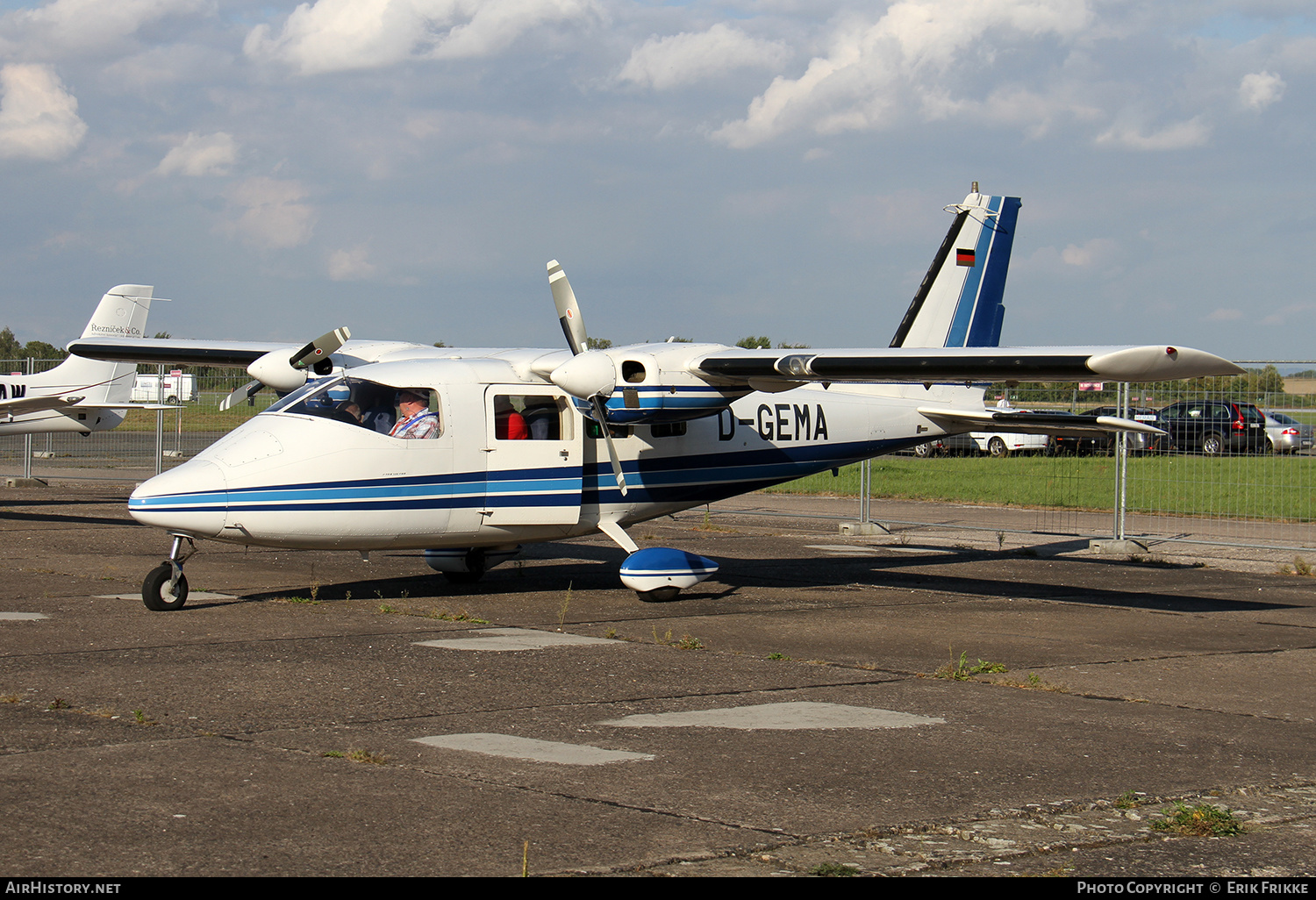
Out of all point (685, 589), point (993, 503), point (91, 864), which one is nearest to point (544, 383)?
point (685, 589)

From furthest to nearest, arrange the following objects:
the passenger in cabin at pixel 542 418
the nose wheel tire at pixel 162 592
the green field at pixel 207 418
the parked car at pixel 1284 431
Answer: the green field at pixel 207 418 < the parked car at pixel 1284 431 < the passenger in cabin at pixel 542 418 < the nose wheel tire at pixel 162 592

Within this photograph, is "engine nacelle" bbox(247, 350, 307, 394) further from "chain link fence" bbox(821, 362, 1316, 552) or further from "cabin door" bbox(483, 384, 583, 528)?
"chain link fence" bbox(821, 362, 1316, 552)

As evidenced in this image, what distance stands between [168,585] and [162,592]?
0.08m

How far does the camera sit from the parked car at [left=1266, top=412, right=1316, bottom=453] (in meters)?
17.7

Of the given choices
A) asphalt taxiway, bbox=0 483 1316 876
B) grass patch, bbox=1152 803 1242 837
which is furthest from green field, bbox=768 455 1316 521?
grass patch, bbox=1152 803 1242 837

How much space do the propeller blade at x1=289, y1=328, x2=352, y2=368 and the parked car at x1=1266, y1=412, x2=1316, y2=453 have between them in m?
12.8

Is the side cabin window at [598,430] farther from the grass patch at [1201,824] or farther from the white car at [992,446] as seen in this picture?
the white car at [992,446]

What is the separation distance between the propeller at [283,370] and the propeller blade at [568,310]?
8.53 feet

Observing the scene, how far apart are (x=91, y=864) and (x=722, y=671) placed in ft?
16.7

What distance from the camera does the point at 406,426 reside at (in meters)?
12.0

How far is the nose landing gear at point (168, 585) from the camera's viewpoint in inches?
434

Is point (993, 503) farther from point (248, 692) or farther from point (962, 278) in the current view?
point (248, 692)

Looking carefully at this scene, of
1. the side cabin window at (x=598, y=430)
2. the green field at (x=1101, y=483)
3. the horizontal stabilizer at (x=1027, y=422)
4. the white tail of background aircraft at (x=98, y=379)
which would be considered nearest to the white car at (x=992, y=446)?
the green field at (x=1101, y=483)

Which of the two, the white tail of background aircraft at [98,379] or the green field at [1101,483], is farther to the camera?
the white tail of background aircraft at [98,379]
